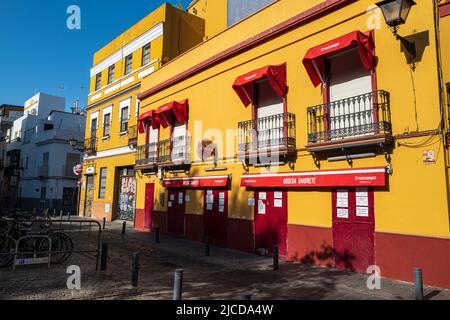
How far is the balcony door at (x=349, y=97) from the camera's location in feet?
31.1

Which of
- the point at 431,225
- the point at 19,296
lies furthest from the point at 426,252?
the point at 19,296

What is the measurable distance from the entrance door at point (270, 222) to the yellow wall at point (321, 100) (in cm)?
41

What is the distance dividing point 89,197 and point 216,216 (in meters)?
15.1

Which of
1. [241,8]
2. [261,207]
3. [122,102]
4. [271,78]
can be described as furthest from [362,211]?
[122,102]

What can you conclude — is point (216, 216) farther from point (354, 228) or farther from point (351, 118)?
point (351, 118)

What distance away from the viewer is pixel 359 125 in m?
9.43

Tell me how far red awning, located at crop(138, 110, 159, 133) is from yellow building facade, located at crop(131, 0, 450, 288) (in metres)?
1.81

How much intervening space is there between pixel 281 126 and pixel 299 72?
1.81 m

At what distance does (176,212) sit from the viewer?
1680 cm

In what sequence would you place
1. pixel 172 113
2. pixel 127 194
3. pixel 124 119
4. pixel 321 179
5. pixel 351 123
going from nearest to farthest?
pixel 351 123
pixel 321 179
pixel 172 113
pixel 127 194
pixel 124 119

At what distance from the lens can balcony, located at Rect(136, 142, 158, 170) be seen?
1822 centimetres

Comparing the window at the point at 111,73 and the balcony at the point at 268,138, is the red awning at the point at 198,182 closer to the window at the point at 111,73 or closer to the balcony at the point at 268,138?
the balcony at the point at 268,138

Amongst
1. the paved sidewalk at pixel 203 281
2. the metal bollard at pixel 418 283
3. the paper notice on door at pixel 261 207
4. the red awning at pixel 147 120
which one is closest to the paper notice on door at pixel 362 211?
the paved sidewalk at pixel 203 281

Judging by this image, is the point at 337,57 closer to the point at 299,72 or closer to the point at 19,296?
the point at 299,72
